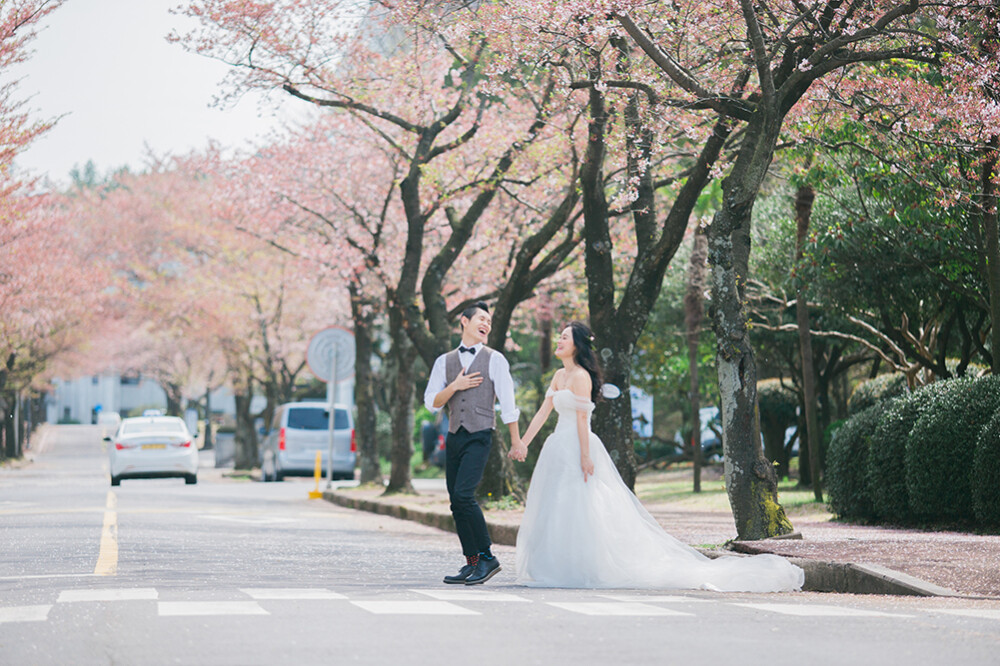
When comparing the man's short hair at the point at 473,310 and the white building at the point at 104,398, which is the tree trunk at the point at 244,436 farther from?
the white building at the point at 104,398

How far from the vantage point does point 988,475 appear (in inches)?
535

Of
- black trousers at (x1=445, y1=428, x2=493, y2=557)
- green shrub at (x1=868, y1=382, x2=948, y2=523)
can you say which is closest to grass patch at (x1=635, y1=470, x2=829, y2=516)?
green shrub at (x1=868, y1=382, x2=948, y2=523)

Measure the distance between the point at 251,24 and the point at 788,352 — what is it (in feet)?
41.8

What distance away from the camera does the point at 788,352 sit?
1036 inches

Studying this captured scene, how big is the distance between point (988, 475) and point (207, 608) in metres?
9.24

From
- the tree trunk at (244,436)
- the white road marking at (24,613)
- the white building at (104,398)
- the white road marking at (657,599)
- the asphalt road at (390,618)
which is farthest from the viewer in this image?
the white building at (104,398)

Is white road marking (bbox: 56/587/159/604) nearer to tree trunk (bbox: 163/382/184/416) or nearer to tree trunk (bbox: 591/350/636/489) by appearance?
tree trunk (bbox: 591/350/636/489)

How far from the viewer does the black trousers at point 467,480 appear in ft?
30.8

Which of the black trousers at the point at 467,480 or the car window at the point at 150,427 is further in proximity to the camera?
the car window at the point at 150,427

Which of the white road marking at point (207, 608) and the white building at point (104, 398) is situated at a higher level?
the white building at point (104, 398)

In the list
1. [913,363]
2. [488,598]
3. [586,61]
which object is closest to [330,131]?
[913,363]

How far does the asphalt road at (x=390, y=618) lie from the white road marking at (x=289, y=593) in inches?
0.7

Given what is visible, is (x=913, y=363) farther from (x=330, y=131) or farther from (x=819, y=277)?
(x=330, y=131)

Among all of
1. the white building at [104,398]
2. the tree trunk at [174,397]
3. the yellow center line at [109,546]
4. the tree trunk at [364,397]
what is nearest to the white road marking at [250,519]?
the yellow center line at [109,546]
